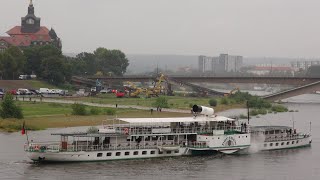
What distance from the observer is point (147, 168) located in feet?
193

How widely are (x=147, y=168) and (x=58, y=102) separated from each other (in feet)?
185

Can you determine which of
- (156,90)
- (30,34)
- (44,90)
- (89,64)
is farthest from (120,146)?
(89,64)

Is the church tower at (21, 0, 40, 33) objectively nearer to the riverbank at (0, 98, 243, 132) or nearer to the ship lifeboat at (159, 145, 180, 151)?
the riverbank at (0, 98, 243, 132)

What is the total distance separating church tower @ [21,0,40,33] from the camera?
19350 cm

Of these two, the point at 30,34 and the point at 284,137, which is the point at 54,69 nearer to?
the point at 30,34

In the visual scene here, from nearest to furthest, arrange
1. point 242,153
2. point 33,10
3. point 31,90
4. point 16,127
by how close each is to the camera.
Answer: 1. point 242,153
2. point 16,127
3. point 31,90
4. point 33,10

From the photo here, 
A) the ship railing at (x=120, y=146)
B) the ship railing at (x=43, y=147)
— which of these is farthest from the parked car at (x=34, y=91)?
the ship railing at (x=43, y=147)

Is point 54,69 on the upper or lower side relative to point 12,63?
lower

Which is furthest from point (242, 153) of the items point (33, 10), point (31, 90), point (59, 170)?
point (33, 10)

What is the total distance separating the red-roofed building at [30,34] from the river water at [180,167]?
118196 mm

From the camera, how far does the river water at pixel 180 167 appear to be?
2196 inches

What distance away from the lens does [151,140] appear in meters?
64.1

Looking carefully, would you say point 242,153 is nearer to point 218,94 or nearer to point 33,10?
point 218,94

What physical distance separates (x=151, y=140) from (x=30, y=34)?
13071 cm
